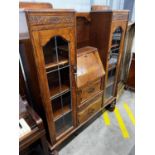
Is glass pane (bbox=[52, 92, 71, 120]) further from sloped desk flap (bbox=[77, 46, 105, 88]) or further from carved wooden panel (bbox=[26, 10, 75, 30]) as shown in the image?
carved wooden panel (bbox=[26, 10, 75, 30])

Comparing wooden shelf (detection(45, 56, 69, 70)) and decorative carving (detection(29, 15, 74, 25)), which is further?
wooden shelf (detection(45, 56, 69, 70))

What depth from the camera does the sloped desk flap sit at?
4.45 ft

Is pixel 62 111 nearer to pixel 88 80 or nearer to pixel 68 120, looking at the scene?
pixel 68 120

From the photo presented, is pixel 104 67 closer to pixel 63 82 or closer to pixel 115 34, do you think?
pixel 115 34

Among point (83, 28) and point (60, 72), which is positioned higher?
point (83, 28)

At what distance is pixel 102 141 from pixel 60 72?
3.68 ft

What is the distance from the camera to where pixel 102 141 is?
165cm

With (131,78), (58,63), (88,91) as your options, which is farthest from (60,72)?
(131,78)

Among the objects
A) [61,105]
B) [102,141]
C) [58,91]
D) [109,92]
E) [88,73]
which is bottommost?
[102,141]

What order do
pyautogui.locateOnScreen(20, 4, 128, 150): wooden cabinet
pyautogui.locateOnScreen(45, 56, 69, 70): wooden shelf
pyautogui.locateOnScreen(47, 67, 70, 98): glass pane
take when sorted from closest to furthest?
pyautogui.locateOnScreen(20, 4, 128, 150): wooden cabinet, pyautogui.locateOnScreen(45, 56, 69, 70): wooden shelf, pyautogui.locateOnScreen(47, 67, 70, 98): glass pane

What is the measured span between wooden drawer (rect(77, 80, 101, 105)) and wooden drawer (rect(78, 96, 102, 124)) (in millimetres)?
159

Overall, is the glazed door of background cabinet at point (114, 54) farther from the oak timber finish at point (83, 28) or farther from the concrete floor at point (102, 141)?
the concrete floor at point (102, 141)

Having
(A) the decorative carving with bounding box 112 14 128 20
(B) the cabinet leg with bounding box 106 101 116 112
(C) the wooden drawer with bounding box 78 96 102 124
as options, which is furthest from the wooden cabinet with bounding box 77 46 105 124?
(B) the cabinet leg with bounding box 106 101 116 112
